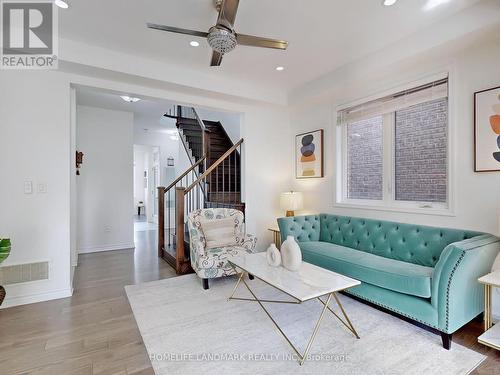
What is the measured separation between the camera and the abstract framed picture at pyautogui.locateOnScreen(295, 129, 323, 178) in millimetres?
4184

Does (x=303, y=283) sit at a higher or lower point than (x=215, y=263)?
higher

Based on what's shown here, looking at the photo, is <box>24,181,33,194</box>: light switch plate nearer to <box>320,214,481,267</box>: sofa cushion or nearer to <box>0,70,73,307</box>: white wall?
<box>0,70,73,307</box>: white wall

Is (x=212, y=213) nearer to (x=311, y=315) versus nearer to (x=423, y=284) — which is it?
(x=311, y=315)

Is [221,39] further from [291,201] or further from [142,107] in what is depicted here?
[142,107]

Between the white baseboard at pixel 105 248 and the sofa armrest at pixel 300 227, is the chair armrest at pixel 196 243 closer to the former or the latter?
the sofa armrest at pixel 300 227

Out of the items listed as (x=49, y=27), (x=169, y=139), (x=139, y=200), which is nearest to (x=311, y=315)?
(x=49, y=27)

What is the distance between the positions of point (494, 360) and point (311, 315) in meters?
1.34

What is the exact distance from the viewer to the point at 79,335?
87.3 inches

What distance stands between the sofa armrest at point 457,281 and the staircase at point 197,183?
115 inches

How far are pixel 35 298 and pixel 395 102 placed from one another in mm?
4812

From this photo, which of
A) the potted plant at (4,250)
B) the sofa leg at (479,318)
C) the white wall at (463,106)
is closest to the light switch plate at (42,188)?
the potted plant at (4,250)

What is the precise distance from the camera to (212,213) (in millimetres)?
3703

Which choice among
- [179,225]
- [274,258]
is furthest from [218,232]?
[274,258]

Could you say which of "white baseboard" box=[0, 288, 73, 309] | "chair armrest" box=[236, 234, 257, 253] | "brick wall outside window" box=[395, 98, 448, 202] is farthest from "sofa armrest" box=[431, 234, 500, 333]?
"white baseboard" box=[0, 288, 73, 309]
